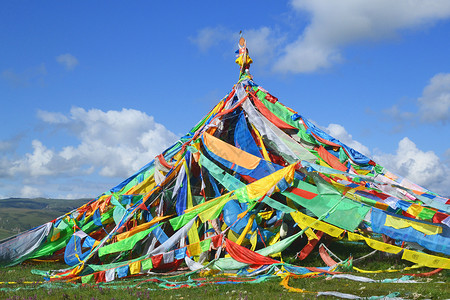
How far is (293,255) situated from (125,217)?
20.8 ft

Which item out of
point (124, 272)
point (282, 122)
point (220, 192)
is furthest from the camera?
point (282, 122)

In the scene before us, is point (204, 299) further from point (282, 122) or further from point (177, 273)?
point (282, 122)

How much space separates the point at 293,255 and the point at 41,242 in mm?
10694

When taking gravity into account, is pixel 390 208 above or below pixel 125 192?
below

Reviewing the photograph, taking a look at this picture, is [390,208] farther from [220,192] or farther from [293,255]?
[220,192]

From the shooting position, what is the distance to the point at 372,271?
41.1 ft

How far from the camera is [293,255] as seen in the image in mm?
15336

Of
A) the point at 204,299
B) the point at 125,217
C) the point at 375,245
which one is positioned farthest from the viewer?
the point at 125,217

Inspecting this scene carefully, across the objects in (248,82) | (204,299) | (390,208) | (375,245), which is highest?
(248,82)

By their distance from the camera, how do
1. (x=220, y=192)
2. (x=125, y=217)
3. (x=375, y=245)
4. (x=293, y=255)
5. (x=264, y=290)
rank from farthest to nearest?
(x=220, y=192) < (x=125, y=217) < (x=293, y=255) < (x=375, y=245) < (x=264, y=290)

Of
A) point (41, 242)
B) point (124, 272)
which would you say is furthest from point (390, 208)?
point (41, 242)

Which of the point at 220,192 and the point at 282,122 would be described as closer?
the point at 220,192

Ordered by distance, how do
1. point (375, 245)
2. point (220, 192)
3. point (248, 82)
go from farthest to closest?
point (248, 82)
point (220, 192)
point (375, 245)

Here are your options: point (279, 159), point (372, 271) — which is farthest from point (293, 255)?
point (279, 159)
